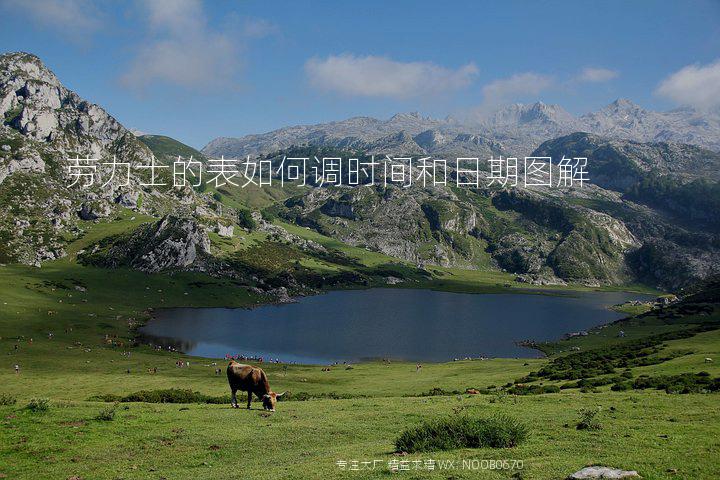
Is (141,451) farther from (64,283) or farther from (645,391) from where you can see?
(64,283)

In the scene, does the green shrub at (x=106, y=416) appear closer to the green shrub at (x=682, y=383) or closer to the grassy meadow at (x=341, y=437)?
the grassy meadow at (x=341, y=437)

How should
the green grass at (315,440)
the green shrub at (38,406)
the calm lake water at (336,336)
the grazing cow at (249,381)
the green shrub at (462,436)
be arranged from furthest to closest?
the calm lake water at (336,336), the grazing cow at (249,381), the green shrub at (38,406), the green shrub at (462,436), the green grass at (315,440)

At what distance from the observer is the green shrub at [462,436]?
67.6 feet

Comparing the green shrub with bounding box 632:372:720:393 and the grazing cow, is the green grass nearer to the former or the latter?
the grazing cow

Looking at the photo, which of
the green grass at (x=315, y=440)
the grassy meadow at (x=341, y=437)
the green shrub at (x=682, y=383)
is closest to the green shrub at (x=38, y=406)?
the grassy meadow at (x=341, y=437)

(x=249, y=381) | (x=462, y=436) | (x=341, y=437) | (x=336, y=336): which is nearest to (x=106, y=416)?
(x=249, y=381)

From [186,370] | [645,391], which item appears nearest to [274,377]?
[186,370]

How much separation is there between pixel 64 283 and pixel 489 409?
680ft

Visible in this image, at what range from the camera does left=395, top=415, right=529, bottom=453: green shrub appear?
67.6 feet

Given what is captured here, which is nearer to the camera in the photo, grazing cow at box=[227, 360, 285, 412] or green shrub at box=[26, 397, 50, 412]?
green shrub at box=[26, 397, 50, 412]

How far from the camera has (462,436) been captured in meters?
20.9

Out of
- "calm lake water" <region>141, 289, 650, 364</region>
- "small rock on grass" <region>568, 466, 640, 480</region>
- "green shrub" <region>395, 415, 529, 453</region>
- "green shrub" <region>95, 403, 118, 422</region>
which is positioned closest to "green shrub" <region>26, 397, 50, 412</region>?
"green shrub" <region>95, 403, 118, 422</region>

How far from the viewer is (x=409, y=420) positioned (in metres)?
30.2

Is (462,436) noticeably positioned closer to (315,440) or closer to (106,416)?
(315,440)
